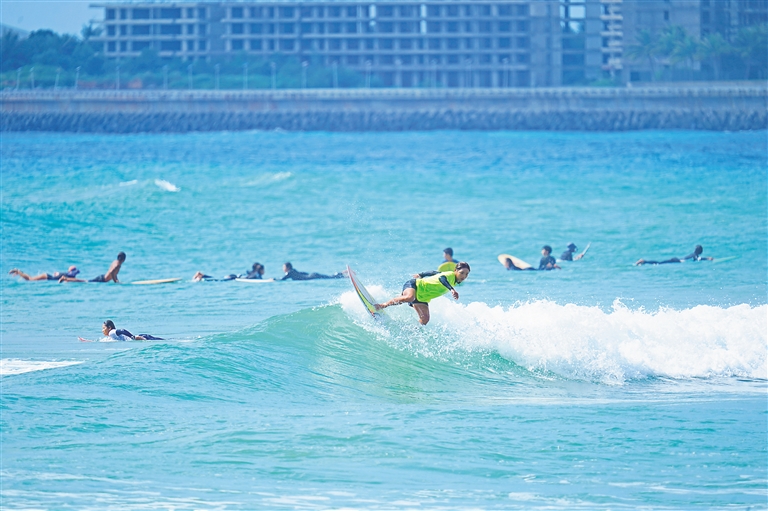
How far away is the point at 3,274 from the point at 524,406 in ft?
54.8

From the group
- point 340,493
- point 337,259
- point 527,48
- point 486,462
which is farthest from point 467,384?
point 527,48

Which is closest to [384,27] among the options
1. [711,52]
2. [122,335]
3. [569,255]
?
[711,52]

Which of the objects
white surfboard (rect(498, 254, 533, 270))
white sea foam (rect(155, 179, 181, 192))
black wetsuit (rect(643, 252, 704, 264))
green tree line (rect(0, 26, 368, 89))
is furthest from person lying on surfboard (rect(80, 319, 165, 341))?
green tree line (rect(0, 26, 368, 89))

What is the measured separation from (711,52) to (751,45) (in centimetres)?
438

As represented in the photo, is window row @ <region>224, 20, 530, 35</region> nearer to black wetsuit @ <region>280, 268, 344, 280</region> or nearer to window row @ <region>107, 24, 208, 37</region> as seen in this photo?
window row @ <region>107, 24, 208, 37</region>

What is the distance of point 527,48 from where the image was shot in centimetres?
12312

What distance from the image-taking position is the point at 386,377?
47.2 ft

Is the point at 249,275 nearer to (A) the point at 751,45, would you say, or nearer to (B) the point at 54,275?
(B) the point at 54,275

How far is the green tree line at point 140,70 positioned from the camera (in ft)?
372

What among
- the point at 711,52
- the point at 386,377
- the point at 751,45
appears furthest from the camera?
the point at 751,45

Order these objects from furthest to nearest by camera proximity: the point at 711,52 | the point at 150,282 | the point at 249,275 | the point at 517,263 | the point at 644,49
Result: the point at 644,49 < the point at 711,52 < the point at 517,263 < the point at 249,275 < the point at 150,282

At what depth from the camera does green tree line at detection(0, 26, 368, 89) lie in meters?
113

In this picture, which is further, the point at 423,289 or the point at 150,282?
the point at 150,282

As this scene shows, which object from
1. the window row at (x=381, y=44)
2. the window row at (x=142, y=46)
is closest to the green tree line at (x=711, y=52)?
the window row at (x=381, y=44)
